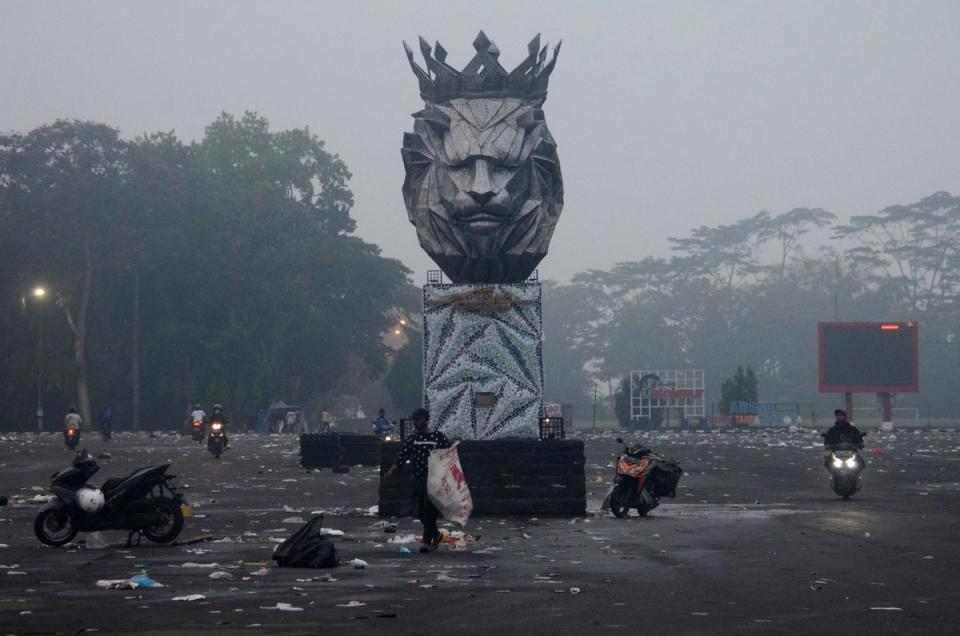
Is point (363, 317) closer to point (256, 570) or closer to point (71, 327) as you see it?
point (71, 327)

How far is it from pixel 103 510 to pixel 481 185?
8.93 m

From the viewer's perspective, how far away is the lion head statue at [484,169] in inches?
968

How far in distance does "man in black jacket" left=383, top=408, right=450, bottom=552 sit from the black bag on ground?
1.88 m

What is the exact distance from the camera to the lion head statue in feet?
80.6

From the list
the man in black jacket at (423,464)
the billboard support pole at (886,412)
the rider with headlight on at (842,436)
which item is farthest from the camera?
the billboard support pole at (886,412)

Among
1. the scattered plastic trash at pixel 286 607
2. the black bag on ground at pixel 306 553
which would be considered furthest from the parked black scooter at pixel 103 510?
the scattered plastic trash at pixel 286 607

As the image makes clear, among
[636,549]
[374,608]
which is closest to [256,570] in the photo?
[374,608]

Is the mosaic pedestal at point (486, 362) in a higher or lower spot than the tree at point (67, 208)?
lower

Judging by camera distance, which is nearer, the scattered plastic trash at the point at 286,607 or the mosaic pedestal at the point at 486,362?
the scattered plastic trash at the point at 286,607

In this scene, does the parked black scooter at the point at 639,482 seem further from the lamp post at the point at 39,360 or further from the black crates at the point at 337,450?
the lamp post at the point at 39,360

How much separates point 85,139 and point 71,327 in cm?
1093

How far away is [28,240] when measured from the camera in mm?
83375

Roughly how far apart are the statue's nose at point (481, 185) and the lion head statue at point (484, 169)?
0.02 meters

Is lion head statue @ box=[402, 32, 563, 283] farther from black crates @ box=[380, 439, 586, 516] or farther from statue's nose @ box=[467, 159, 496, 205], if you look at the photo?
black crates @ box=[380, 439, 586, 516]
